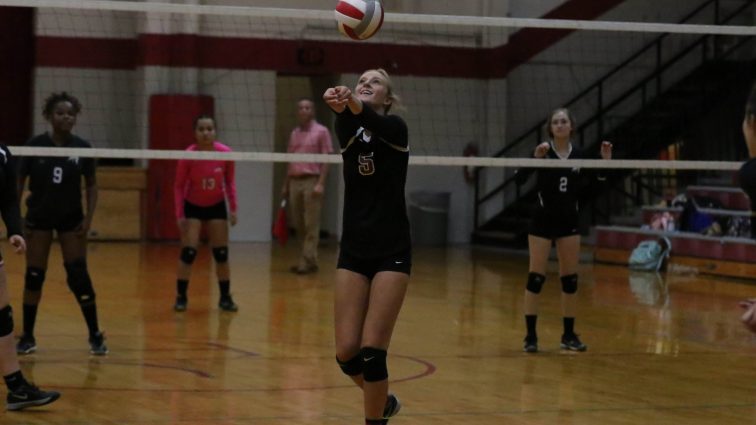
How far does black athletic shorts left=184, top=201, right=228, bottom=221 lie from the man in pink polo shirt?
3.26 m

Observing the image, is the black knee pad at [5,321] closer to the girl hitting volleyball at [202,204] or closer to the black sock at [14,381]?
the black sock at [14,381]

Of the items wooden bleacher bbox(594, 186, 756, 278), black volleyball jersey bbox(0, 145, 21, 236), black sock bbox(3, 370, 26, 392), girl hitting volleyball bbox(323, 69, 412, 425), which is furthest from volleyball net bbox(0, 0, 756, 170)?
girl hitting volleyball bbox(323, 69, 412, 425)

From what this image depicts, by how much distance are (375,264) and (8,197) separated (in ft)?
7.83

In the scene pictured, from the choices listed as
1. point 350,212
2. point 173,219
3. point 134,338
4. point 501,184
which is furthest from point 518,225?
point 350,212

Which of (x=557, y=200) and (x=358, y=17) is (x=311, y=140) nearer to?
(x=557, y=200)

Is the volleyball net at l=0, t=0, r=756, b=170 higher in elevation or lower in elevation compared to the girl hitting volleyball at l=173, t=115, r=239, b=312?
higher

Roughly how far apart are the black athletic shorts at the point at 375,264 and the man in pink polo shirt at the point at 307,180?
870cm

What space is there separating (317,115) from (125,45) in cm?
348

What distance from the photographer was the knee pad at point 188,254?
12.0 meters

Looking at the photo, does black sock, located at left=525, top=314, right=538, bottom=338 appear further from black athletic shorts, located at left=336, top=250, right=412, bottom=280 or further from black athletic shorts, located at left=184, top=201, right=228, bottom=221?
black athletic shorts, located at left=336, top=250, right=412, bottom=280

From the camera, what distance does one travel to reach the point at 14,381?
743cm

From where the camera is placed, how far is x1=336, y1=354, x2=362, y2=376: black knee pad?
6488 mm

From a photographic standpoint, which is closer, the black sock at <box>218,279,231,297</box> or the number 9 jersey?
the number 9 jersey

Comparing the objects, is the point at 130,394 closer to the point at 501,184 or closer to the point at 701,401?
the point at 701,401
